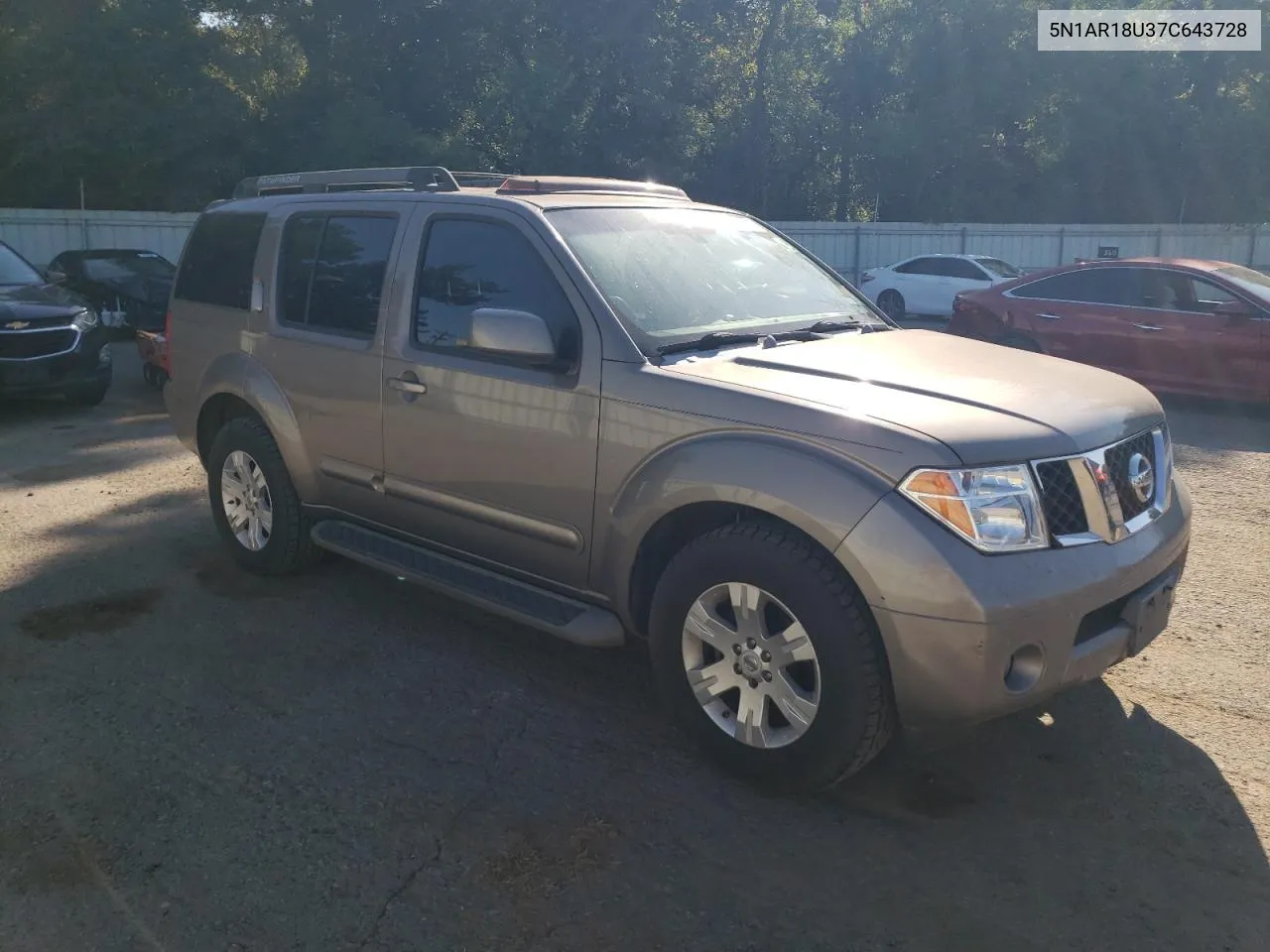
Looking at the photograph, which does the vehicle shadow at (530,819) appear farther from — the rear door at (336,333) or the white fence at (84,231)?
the white fence at (84,231)

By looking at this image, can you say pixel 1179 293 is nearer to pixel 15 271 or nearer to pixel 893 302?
pixel 15 271

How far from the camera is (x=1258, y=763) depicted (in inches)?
145

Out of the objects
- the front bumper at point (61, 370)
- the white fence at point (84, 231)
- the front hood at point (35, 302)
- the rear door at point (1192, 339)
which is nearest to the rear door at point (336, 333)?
the front bumper at point (61, 370)

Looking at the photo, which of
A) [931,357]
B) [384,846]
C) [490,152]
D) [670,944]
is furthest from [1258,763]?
[490,152]

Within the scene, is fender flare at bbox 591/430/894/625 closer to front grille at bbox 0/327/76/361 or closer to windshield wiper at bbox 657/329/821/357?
windshield wiper at bbox 657/329/821/357

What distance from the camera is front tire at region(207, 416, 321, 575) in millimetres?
5328

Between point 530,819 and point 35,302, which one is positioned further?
point 35,302

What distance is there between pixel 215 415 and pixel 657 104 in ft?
80.5

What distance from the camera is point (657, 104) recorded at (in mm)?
28344

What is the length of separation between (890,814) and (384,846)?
157 cm

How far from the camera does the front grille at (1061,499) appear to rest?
320 cm

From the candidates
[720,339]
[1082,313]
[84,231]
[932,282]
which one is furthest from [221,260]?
[84,231]

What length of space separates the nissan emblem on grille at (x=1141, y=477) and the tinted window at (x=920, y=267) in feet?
59.6

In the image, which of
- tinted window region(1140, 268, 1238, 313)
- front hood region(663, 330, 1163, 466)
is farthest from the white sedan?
front hood region(663, 330, 1163, 466)
